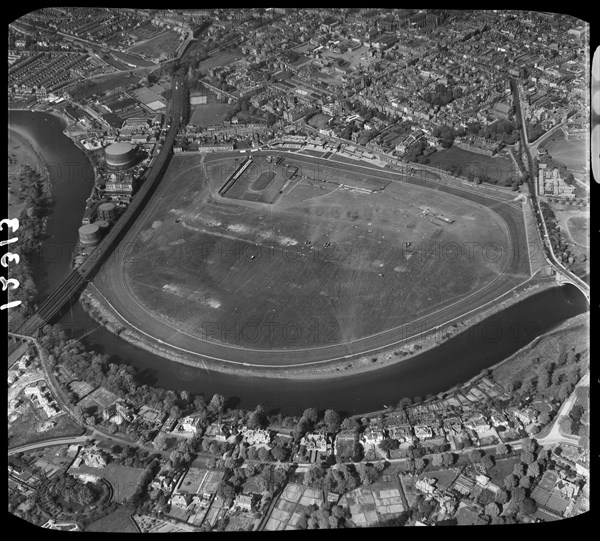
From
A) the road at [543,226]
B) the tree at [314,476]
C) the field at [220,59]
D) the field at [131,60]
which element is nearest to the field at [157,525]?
the tree at [314,476]

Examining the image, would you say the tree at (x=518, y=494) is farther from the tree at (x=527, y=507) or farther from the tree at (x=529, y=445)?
the tree at (x=529, y=445)

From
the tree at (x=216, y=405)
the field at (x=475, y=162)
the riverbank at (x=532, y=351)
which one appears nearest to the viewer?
the tree at (x=216, y=405)

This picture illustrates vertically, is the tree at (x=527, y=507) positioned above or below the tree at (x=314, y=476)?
above

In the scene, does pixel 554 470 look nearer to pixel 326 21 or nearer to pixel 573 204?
pixel 573 204

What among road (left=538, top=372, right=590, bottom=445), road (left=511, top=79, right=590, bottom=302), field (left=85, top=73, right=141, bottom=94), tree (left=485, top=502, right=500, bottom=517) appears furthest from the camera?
field (left=85, top=73, right=141, bottom=94)

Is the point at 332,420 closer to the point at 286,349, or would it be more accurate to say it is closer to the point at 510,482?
the point at 286,349

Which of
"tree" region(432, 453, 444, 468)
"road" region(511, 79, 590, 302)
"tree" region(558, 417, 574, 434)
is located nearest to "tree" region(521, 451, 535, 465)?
"tree" region(558, 417, 574, 434)

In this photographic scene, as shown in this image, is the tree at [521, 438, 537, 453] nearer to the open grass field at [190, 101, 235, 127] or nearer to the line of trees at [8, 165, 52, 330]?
the line of trees at [8, 165, 52, 330]
